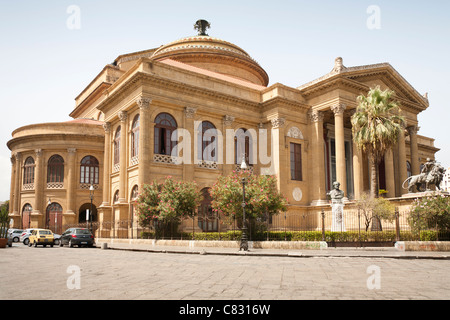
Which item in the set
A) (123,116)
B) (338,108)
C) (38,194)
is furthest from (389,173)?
(38,194)

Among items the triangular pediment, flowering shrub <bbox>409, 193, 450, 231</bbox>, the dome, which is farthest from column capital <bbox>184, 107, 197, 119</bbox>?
flowering shrub <bbox>409, 193, 450, 231</bbox>

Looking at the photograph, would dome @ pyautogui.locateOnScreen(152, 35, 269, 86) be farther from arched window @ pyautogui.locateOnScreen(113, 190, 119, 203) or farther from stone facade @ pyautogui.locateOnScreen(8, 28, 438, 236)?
arched window @ pyautogui.locateOnScreen(113, 190, 119, 203)

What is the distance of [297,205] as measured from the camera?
33844 millimetres

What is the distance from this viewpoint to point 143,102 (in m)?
29.7

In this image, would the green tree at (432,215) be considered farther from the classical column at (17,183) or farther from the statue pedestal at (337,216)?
the classical column at (17,183)

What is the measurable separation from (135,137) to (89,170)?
11.3 meters

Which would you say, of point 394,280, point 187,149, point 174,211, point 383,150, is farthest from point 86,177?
point 394,280

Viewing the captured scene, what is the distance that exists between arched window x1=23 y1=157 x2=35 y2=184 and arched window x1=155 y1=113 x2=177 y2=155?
16944 mm

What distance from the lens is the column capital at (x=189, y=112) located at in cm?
3181

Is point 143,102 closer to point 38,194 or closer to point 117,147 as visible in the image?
point 117,147

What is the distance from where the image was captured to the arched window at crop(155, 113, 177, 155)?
3075 centimetres

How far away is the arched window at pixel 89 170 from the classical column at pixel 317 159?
2076cm
